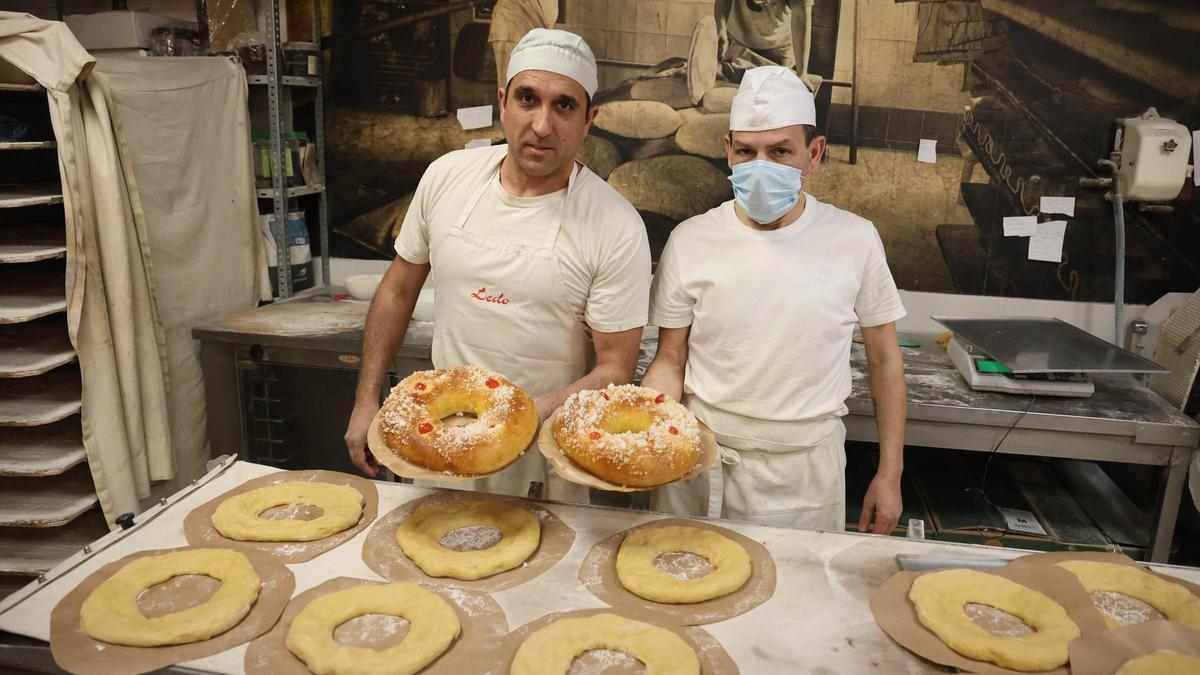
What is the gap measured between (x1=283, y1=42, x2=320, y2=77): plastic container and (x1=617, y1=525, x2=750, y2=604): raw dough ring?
3.16m

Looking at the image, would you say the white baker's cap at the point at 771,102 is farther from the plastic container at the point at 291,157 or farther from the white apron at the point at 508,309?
the plastic container at the point at 291,157

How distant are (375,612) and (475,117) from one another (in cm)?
288

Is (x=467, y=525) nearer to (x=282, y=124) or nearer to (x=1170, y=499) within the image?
(x=1170, y=499)

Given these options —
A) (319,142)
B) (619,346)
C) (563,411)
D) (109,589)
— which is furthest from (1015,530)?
(319,142)

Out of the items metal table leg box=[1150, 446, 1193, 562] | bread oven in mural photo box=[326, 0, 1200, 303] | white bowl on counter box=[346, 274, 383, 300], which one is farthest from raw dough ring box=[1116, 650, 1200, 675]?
white bowl on counter box=[346, 274, 383, 300]

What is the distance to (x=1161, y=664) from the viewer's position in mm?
1195

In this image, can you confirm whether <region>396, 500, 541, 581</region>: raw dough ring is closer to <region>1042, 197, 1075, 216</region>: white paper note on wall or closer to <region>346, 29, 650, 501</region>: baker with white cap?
<region>346, 29, 650, 501</region>: baker with white cap

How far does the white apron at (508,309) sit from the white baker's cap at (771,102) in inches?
19.1

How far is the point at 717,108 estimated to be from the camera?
3.56 meters

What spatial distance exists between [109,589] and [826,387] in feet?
5.28

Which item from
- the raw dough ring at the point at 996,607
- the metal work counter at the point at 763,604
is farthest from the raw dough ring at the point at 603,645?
the raw dough ring at the point at 996,607

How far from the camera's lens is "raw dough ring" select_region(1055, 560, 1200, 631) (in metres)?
1.36

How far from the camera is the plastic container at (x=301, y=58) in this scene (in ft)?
12.3

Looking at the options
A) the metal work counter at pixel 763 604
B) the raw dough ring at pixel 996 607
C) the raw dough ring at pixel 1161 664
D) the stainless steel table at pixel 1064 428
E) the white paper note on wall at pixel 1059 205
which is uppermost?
the white paper note on wall at pixel 1059 205
